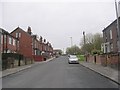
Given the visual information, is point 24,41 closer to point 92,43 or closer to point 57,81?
point 92,43

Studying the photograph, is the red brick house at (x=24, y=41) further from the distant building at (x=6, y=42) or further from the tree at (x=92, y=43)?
the tree at (x=92, y=43)

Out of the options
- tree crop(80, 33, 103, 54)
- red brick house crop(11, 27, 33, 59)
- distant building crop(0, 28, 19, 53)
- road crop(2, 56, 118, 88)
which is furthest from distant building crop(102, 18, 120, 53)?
tree crop(80, 33, 103, 54)

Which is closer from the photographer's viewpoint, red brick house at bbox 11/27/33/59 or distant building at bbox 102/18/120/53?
distant building at bbox 102/18/120/53

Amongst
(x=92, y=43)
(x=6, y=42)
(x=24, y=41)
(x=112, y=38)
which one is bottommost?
(x=6, y=42)

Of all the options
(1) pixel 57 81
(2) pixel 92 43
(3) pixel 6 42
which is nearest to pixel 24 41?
(3) pixel 6 42

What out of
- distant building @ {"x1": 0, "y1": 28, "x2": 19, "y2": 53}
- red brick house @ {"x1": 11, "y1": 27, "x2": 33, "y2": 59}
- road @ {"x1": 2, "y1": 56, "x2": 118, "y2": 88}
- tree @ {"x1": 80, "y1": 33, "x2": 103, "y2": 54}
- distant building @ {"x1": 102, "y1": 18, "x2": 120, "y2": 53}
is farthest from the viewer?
tree @ {"x1": 80, "y1": 33, "x2": 103, "y2": 54}

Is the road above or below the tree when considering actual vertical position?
below

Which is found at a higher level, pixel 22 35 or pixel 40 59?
pixel 22 35

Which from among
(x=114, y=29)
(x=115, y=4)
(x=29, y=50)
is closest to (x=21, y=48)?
(x=29, y=50)

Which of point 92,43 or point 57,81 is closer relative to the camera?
point 57,81

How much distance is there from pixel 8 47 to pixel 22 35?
20.5 m

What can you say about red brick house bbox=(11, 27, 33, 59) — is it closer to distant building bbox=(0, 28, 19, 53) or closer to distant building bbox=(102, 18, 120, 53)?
distant building bbox=(0, 28, 19, 53)

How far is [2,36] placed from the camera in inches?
2010

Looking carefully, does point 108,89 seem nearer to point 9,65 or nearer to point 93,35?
point 9,65
